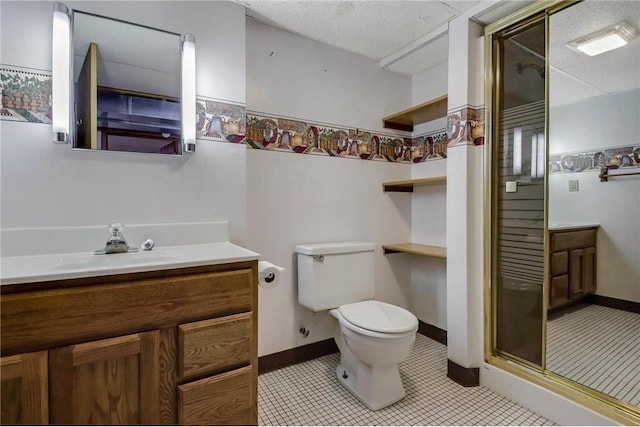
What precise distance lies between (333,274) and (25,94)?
5.50 feet

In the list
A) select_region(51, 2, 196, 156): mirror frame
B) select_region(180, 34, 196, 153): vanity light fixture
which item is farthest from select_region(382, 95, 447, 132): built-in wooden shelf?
select_region(51, 2, 196, 156): mirror frame

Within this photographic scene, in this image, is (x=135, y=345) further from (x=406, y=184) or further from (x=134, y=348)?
(x=406, y=184)

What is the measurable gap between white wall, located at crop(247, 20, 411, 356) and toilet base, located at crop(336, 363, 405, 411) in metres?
0.53

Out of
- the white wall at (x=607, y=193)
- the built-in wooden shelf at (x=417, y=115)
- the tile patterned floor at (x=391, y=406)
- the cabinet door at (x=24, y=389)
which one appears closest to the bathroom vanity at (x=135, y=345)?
the cabinet door at (x=24, y=389)

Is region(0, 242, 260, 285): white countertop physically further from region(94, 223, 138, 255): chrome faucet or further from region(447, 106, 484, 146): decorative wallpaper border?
region(447, 106, 484, 146): decorative wallpaper border

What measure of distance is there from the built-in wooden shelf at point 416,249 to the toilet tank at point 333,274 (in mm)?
331

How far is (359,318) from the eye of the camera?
5.46ft

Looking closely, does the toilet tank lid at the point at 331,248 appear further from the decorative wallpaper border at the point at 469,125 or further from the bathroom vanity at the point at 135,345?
the decorative wallpaper border at the point at 469,125

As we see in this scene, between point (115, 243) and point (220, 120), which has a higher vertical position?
point (220, 120)

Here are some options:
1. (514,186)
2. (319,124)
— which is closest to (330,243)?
(319,124)

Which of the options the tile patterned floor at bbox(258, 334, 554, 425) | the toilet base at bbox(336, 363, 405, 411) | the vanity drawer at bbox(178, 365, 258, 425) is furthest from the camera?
the toilet base at bbox(336, 363, 405, 411)

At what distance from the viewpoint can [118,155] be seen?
141cm

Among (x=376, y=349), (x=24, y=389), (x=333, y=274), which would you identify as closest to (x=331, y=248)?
(x=333, y=274)

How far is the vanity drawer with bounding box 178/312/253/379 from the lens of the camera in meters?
1.08
